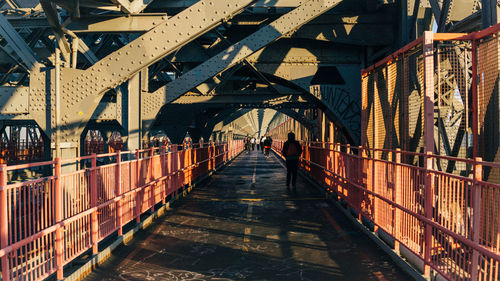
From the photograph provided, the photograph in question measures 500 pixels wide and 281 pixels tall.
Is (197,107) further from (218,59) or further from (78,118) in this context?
(78,118)

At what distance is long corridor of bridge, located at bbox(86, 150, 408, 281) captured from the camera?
6516 mm

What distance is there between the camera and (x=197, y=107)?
2242 cm

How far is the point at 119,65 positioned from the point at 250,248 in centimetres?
606

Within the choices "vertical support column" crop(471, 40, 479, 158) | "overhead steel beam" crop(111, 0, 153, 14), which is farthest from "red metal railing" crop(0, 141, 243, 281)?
"vertical support column" crop(471, 40, 479, 158)

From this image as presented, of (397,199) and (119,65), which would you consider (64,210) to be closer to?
(397,199)

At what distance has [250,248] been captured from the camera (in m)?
8.02

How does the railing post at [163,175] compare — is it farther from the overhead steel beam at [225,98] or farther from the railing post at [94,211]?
the overhead steel beam at [225,98]

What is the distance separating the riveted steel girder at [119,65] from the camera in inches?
446

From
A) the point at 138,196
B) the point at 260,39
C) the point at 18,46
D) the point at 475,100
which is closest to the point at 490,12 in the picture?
the point at 475,100

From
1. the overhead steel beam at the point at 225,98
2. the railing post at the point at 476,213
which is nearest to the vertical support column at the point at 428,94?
the railing post at the point at 476,213

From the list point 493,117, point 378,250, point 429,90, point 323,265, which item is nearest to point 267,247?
point 323,265

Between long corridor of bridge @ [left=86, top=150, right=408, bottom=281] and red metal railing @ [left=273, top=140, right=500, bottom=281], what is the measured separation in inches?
22.0

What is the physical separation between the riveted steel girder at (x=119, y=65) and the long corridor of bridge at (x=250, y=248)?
344 cm

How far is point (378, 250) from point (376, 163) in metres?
1.90
